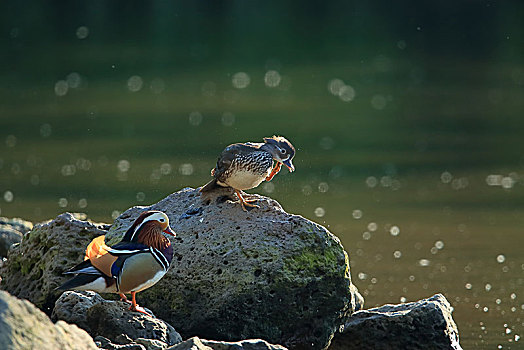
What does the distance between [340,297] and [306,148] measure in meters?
8.99

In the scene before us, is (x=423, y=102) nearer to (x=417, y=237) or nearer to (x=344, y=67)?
(x=344, y=67)

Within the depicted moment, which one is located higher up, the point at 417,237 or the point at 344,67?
the point at 417,237

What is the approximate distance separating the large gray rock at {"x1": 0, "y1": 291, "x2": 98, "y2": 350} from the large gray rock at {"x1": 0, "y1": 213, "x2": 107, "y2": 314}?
8.01 ft

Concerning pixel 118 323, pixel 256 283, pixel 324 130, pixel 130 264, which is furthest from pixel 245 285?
pixel 324 130

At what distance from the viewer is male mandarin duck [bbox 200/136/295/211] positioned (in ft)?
21.2

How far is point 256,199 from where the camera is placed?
22.5 ft

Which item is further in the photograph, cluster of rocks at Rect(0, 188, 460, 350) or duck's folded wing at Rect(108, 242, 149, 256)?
cluster of rocks at Rect(0, 188, 460, 350)

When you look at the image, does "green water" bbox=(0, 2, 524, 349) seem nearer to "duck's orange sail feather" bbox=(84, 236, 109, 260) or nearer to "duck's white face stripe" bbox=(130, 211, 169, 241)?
"duck's white face stripe" bbox=(130, 211, 169, 241)

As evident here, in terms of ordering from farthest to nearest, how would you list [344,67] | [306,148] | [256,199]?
1. [344,67]
2. [306,148]
3. [256,199]

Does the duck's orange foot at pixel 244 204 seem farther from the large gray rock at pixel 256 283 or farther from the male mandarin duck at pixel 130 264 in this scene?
the male mandarin duck at pixel 130 264

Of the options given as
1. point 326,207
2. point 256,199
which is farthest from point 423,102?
point 256,199

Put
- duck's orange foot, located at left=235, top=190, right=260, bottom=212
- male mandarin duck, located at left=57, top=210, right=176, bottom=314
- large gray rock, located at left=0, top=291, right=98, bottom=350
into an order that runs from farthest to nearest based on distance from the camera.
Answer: duck's orange foot, located at left=235, top=190, right=260, bottom=212
male mandarin duck, located at left=57, top=210, right=176, bottom=314
large gray rock, located at left=0, top=291, right=98, bottom=350

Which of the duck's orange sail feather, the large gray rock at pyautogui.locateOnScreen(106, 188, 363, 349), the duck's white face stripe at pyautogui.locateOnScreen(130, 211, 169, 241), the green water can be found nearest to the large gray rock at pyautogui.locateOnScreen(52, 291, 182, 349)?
the duck's orange sail feather

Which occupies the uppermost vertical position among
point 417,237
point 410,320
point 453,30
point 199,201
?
point 199,201
